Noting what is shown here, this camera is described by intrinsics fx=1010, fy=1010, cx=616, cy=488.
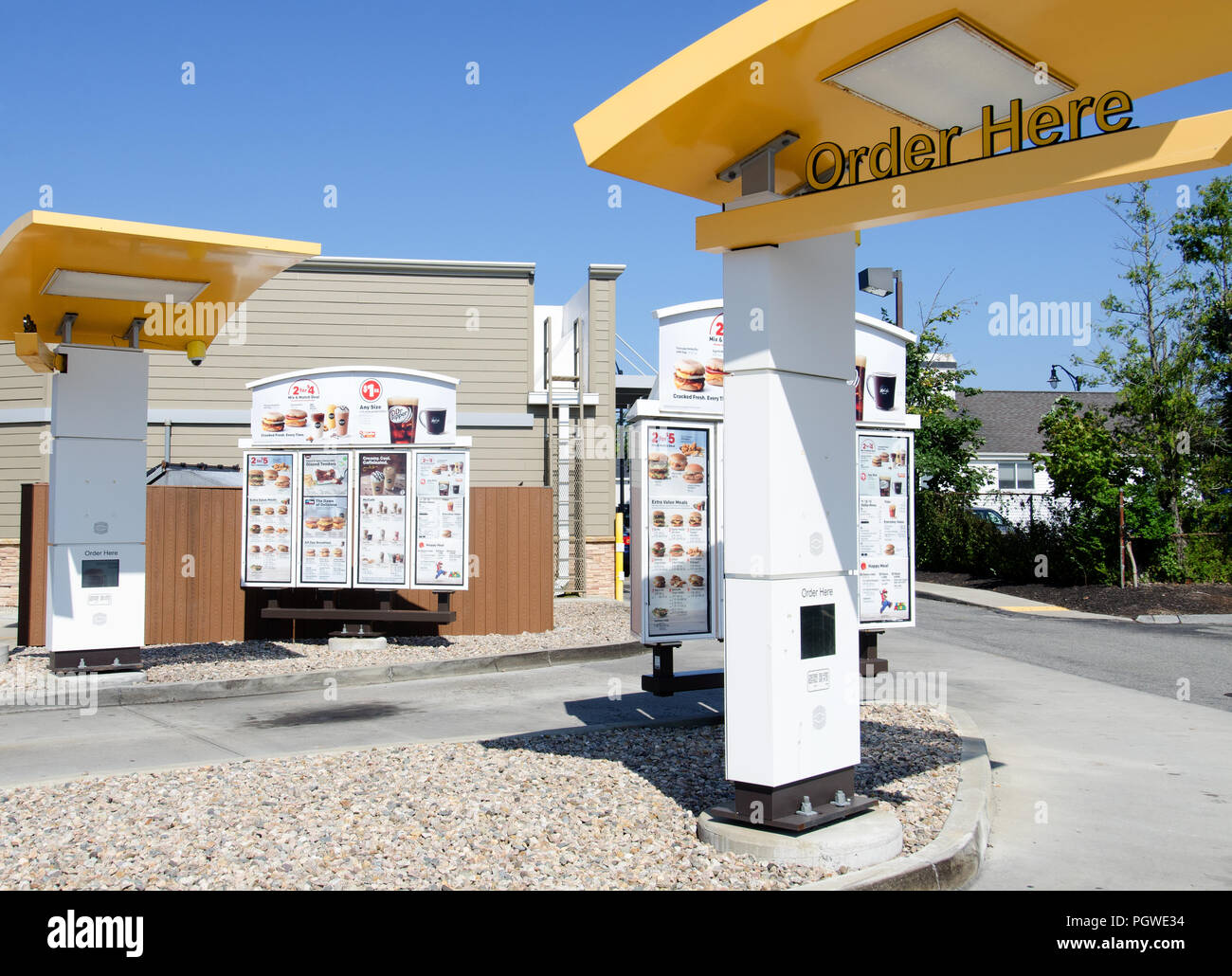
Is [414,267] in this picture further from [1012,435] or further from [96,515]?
[1012,435]

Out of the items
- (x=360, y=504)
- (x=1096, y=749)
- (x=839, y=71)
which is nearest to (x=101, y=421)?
(x=360, y=504)

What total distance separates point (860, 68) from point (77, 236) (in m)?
6.70

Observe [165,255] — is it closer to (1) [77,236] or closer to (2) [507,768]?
(1) [77,236]

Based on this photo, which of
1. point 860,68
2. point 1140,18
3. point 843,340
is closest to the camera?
point 1140,18

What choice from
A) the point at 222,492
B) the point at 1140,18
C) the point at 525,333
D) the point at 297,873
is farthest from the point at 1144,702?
the point at 525,333

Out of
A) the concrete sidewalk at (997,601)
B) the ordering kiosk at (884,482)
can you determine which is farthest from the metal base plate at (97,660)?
the concrete sidewalk at (997,601)

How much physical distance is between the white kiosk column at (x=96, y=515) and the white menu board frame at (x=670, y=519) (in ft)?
18.7

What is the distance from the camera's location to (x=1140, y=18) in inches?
160

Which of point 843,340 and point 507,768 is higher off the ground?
point 843,340

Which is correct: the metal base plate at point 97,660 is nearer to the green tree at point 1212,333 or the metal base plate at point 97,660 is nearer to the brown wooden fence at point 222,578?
the brown wooden fence at point 222,578

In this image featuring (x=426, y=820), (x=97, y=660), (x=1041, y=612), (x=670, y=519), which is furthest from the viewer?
(x=1041, y=612)

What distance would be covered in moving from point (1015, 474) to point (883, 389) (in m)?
31.8

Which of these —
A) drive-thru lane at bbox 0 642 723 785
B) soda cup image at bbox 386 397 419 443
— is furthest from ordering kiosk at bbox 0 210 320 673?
soda cup image at bbox 386 397 419 443

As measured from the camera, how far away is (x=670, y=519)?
815 cm
